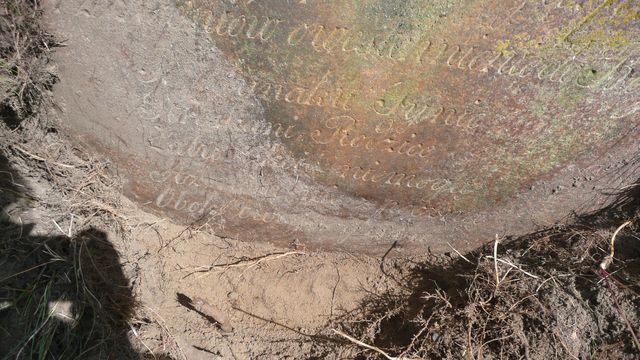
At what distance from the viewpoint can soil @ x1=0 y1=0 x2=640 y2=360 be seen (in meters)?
2.60

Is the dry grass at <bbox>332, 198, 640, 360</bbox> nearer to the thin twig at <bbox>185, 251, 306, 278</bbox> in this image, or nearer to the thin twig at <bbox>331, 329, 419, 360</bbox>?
the thin twig at <bbox>331, 329, 419, 360</bbox>

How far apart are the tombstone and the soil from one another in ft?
0.42

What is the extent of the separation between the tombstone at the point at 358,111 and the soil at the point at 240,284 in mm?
128

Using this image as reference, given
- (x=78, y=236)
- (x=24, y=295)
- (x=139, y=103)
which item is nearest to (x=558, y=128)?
(x=139, y=103)

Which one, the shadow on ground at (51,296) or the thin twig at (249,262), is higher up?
the thin twig at (249,262)

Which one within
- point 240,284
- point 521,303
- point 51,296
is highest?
point 521,303

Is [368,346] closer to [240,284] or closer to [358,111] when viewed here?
[240,284]

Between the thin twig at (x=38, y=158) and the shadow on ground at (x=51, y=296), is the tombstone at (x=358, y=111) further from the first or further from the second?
the shadow on ground at (x=51, y=296)

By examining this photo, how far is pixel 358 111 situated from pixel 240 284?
1.31 meters

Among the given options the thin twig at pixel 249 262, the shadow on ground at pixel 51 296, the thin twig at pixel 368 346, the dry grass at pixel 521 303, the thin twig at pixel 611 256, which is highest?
the thin twig at pixel 611 256

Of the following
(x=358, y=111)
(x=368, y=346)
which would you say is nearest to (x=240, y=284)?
(x=368, y=346)

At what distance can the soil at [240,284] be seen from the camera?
2596 mm

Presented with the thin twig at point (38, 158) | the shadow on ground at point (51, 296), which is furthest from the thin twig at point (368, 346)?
the thin twig at point (38, 158)

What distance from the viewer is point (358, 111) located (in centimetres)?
246
